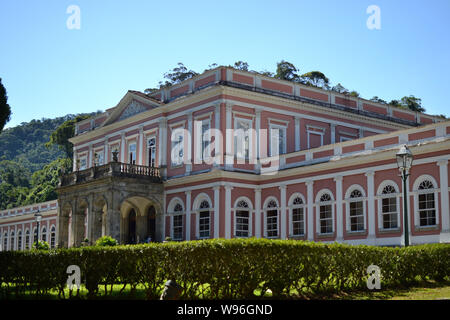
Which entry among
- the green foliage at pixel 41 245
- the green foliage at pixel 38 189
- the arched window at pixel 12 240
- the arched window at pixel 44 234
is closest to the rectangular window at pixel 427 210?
the green foliage at pixel 41 245

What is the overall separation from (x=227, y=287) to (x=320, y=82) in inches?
2072

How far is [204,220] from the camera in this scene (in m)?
30.4

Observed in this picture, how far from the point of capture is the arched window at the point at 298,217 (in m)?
28.5

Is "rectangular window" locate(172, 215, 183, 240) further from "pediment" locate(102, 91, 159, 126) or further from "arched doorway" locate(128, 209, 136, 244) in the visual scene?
"pediment" locate(102, 91, 159, 126)

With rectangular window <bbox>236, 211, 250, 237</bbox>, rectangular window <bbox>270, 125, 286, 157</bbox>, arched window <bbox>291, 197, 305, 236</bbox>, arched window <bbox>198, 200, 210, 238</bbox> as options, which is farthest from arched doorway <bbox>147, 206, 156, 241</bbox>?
arched window <bbox>291, 197, 305, 236</bbox>

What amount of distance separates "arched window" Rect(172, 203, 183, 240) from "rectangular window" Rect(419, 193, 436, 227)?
1292cm

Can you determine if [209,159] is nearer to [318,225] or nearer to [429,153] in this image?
[318,225]

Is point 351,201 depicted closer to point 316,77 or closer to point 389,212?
point 389,212

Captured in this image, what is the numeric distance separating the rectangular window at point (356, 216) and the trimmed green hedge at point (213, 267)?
1012 centimetres

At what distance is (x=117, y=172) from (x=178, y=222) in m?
4.20

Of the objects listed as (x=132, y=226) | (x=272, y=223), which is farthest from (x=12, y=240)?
(x=272, y=223)
